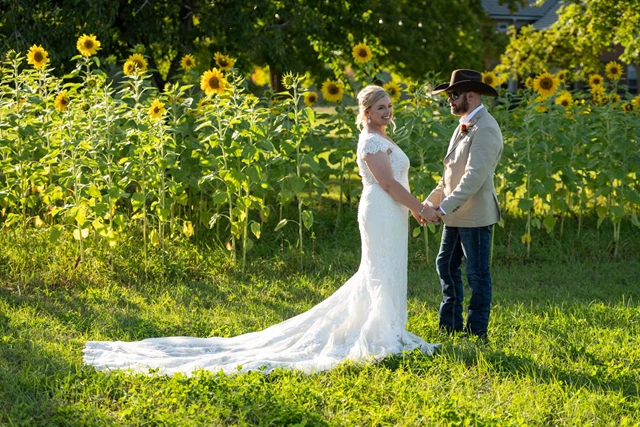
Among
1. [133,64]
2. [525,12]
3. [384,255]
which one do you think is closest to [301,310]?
[384,255]

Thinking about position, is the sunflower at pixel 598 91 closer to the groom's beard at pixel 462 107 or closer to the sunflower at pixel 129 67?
the groom's beard at pixel 462 107

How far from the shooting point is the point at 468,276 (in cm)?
526

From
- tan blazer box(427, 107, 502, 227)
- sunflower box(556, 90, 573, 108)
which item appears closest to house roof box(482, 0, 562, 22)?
sunflower box(556, 90, 573, 108)

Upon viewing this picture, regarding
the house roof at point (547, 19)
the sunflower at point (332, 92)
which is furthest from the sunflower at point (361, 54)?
the house roof at point (547, 19)

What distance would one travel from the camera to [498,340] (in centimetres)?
526

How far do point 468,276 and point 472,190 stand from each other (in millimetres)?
566

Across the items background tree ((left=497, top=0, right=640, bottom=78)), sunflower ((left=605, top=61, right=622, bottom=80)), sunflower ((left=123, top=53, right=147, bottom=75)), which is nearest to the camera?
sunflower ((left=123, top=53, right=147, bottom=75))

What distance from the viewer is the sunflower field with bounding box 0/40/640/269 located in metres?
6.82

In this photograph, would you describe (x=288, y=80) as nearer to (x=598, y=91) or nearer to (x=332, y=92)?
(x=332, y=92)

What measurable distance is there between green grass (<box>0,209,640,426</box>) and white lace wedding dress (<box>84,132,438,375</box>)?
0.22 m

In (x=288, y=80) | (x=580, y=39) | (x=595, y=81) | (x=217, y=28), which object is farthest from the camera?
(x=580, y=39)

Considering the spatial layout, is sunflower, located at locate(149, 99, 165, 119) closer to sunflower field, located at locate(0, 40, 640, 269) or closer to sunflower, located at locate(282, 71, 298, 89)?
sunflower field, located at locate(0, 40, 640, 269)

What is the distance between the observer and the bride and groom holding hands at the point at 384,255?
4988 mm

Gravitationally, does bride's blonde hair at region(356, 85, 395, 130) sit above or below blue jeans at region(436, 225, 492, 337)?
above
